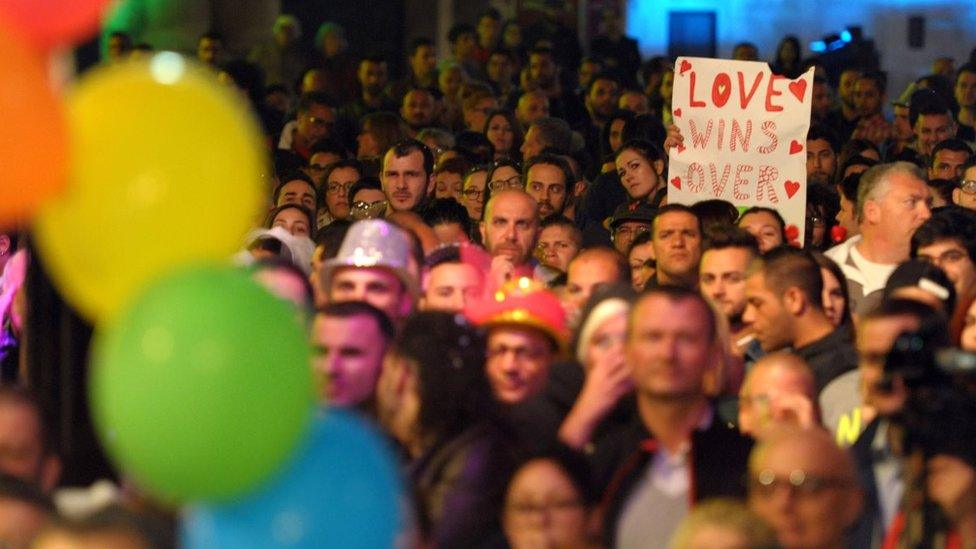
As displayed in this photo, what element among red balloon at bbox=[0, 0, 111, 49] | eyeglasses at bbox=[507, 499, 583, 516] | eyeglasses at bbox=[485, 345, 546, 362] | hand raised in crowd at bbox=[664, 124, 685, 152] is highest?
red balloon at bbox=[0, 0, 111, 49]

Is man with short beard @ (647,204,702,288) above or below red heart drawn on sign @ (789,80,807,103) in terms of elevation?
below

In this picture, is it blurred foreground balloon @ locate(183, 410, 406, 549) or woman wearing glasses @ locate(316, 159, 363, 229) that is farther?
woman wearing glasses @ locate(316, 159, 363, 229)

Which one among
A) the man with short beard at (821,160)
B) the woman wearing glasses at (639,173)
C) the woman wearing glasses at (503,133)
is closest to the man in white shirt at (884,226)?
the woman wearing glasses at (639,173)

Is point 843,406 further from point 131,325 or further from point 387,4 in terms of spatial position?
point 387,4

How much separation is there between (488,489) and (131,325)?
4.58 feet

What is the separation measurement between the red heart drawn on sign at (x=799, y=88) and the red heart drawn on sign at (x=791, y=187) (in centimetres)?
40

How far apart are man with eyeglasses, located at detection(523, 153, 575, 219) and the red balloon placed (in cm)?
685

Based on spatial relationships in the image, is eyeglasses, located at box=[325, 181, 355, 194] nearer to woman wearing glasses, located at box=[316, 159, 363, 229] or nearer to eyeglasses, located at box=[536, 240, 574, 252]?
woman wearing glasses, located at box=[316, 159, 363, 229]

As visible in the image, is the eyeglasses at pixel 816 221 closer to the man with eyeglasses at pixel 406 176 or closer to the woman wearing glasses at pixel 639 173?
the woman wearing glasses at pixel 639 173

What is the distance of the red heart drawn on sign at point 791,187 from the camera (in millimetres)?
11867

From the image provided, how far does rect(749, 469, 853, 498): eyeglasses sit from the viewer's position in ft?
20.2

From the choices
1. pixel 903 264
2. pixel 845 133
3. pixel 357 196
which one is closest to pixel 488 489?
pixel 903 264

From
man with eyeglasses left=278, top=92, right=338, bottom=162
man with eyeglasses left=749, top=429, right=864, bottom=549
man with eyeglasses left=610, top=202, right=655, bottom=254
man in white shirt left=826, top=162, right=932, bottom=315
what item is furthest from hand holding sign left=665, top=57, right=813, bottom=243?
man with eyeglasses left=749, top=429, right=864, bottom=549

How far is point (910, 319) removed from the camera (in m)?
6.98
